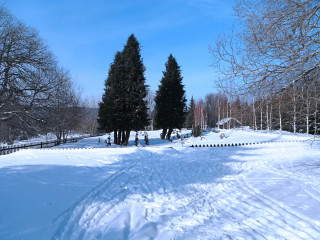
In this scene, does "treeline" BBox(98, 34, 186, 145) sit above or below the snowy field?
above

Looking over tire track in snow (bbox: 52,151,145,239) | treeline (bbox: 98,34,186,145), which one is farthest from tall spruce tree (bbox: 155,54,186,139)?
tire track in snow (bbox: 52,151,145,239)

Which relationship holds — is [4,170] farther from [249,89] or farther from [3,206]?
[249,89]

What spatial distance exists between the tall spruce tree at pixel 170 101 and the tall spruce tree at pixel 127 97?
23.4 ft

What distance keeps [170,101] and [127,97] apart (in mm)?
9137

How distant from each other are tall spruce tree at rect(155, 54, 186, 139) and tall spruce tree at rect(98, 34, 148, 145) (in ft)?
23.4

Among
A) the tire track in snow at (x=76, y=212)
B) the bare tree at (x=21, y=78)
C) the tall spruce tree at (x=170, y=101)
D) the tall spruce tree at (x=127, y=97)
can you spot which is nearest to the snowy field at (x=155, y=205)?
the tire track in snow at (x=76, y=212)

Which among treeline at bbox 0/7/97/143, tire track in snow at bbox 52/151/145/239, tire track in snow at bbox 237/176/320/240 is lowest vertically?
tire track in snow at bbox 237/176/320/240

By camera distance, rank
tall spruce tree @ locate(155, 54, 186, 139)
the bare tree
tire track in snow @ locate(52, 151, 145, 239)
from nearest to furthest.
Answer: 1. tire track in snow @ locate(52, 151, 145, 239)
2. the bare tree
3. tall spruce tree @ locate(155, 54, 186, 139)

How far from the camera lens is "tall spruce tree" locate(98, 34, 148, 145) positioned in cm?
2275

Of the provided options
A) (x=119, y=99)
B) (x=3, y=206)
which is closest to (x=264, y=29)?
(x=3, y=206)

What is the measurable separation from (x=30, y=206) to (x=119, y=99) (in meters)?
18.9

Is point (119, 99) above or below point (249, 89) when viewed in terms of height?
above

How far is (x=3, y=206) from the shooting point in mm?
4156

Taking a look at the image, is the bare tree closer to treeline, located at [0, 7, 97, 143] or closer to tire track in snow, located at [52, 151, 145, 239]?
treeline, located at [0, 7, 97, 143]
